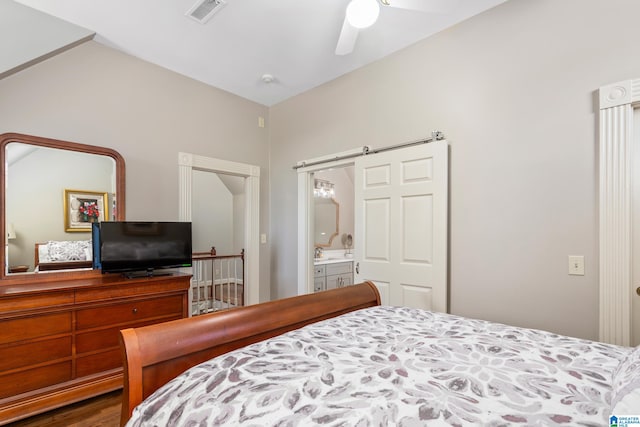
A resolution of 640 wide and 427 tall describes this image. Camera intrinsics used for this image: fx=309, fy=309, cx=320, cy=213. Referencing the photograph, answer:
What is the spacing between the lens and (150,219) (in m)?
2.94

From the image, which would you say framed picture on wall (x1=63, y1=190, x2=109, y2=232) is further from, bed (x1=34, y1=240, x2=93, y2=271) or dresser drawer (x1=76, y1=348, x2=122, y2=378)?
dresser drawer (x1=76, y1=348, x2=122, y2=378)

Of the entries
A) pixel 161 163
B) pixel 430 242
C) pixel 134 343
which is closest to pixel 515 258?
pixel 430 242

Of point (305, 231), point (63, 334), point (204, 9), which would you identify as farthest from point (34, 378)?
point (204, 9)

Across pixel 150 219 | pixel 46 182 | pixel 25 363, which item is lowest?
pixel 25 363

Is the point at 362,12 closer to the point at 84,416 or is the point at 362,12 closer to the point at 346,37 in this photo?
the point at 346,37

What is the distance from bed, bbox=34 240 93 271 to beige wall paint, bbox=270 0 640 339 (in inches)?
111

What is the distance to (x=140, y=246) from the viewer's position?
2.66m

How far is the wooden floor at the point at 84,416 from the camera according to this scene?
1.98 meters

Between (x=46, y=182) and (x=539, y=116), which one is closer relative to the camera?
(x=539, y=116)

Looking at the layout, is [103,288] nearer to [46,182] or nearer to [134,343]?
[46,182]

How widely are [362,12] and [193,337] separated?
1.85 meters

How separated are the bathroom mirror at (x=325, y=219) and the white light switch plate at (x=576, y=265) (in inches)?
159

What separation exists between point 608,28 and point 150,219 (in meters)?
3.71

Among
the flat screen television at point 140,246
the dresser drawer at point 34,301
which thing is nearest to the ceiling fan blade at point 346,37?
the flat screen television at point 140,246
